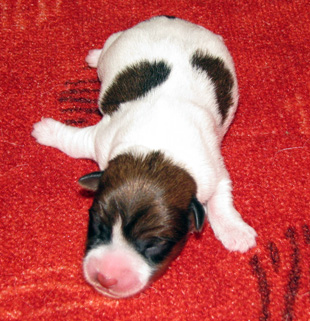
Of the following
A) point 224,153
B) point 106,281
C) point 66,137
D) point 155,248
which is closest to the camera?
point 106,281

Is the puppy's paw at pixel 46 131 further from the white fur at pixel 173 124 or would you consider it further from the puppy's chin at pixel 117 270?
the puppy's chin at pixel 117 270

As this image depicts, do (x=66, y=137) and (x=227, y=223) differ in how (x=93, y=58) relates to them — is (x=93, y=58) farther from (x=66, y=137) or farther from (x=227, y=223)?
(x=227, y=223)

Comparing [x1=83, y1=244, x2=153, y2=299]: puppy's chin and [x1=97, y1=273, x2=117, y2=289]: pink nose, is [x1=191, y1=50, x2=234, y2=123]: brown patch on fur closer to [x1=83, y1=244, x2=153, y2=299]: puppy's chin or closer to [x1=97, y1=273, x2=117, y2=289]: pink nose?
[x1=83, y1=244, x2=153, y2=299]: puppy's chin

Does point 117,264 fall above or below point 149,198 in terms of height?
below

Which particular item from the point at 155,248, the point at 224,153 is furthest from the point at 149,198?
the point at 224,153

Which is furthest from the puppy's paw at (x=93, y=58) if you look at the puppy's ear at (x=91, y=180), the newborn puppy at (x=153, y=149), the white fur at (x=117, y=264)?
the white fur at (x=117, y=264)

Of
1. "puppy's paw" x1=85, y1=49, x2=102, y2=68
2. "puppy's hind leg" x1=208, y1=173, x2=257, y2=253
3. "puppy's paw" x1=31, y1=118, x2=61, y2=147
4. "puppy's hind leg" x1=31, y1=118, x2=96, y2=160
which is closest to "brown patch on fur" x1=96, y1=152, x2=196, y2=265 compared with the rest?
"puppy's hind leg" x1=208, y1=173, x2=257, y2=253

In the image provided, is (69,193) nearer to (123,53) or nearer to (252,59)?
(123,53)
